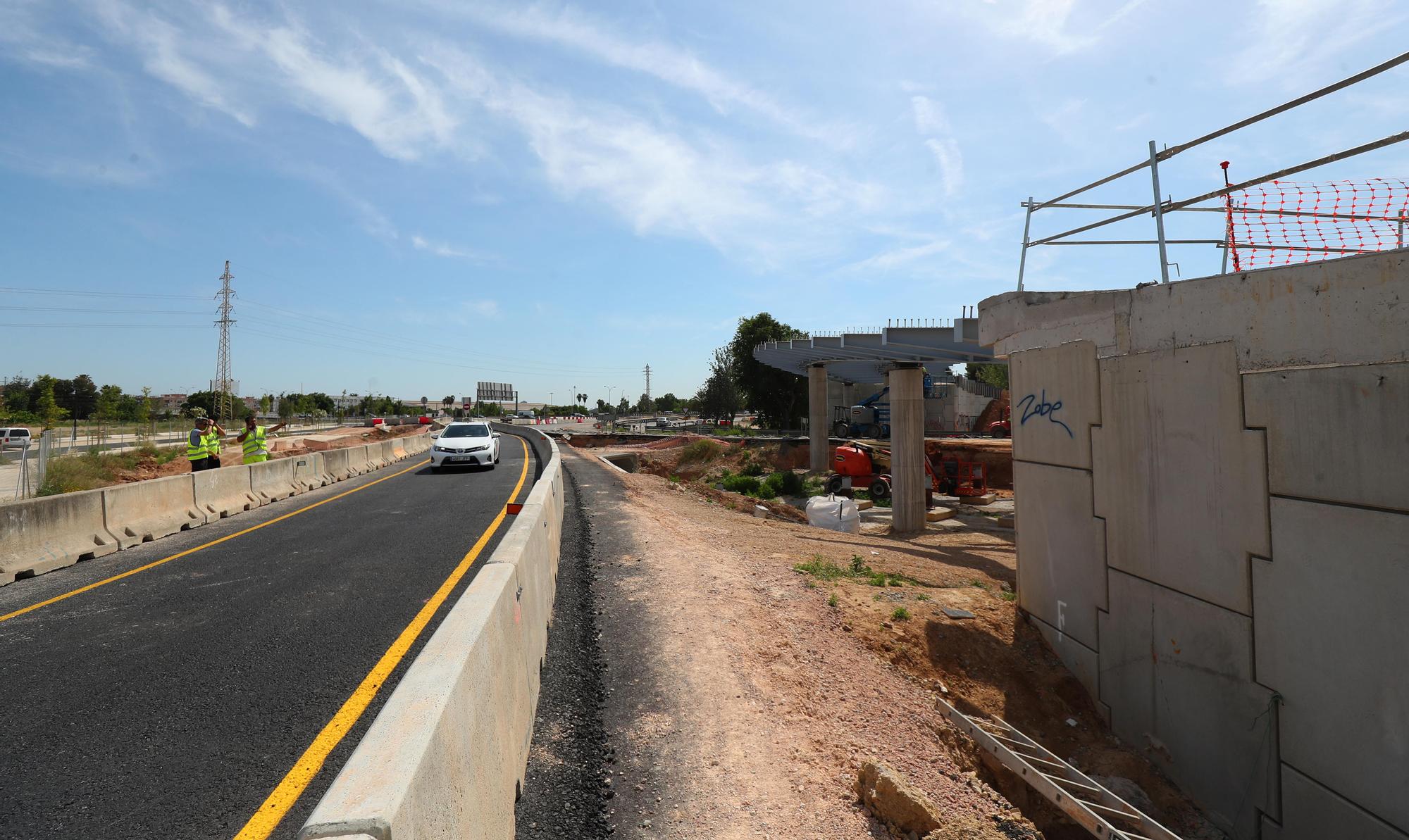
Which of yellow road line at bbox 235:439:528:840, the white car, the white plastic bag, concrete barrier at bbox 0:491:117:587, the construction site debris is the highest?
the white car

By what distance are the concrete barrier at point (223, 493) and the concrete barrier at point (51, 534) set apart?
223cm

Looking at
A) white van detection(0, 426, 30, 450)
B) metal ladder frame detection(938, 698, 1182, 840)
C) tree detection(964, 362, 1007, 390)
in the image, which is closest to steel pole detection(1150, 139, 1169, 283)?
metal ladder frame detection(938, 698, 1182, 840)

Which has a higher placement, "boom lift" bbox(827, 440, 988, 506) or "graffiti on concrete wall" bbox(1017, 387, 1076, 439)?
"graffiti on concrete wall" bbox(1017, 387, 1076, 439)

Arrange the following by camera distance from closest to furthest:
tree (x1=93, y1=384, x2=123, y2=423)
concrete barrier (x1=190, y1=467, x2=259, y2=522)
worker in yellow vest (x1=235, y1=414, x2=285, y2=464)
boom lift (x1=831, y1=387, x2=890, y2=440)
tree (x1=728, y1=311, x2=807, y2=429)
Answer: concrete barrier (x1=190, y1=467, x2=259, y2=522), worker in yellow vest (x1=235, y1=414, x2=285, y2=464), boom lift (x1=831, y1=387, x2=890, y2=440), tree (x1=93, y1=384, x2=123, y2=423), tree (x1=728, y1=311, x2=807, y2=429)

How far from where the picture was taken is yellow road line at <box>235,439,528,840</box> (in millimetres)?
3043

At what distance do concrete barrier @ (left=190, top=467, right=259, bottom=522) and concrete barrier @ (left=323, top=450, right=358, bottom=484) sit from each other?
4.38m

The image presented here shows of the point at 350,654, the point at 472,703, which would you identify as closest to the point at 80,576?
the point at 350,654

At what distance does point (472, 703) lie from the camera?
271 cm

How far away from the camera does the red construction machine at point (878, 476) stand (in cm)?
2600

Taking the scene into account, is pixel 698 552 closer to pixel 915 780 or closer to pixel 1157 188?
pixel 915 780

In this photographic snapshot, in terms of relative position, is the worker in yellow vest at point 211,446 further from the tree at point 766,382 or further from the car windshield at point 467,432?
the tree at point 766,382

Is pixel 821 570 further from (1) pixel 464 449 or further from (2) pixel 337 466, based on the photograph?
(2) pixel 337 466

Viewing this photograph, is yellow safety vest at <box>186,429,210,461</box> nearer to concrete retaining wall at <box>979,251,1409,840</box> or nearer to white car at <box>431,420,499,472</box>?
white car at <box>431,420,499,472</box>

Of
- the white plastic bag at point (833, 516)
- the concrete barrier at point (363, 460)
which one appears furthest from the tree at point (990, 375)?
the concrete barrier at point (363, 460)
